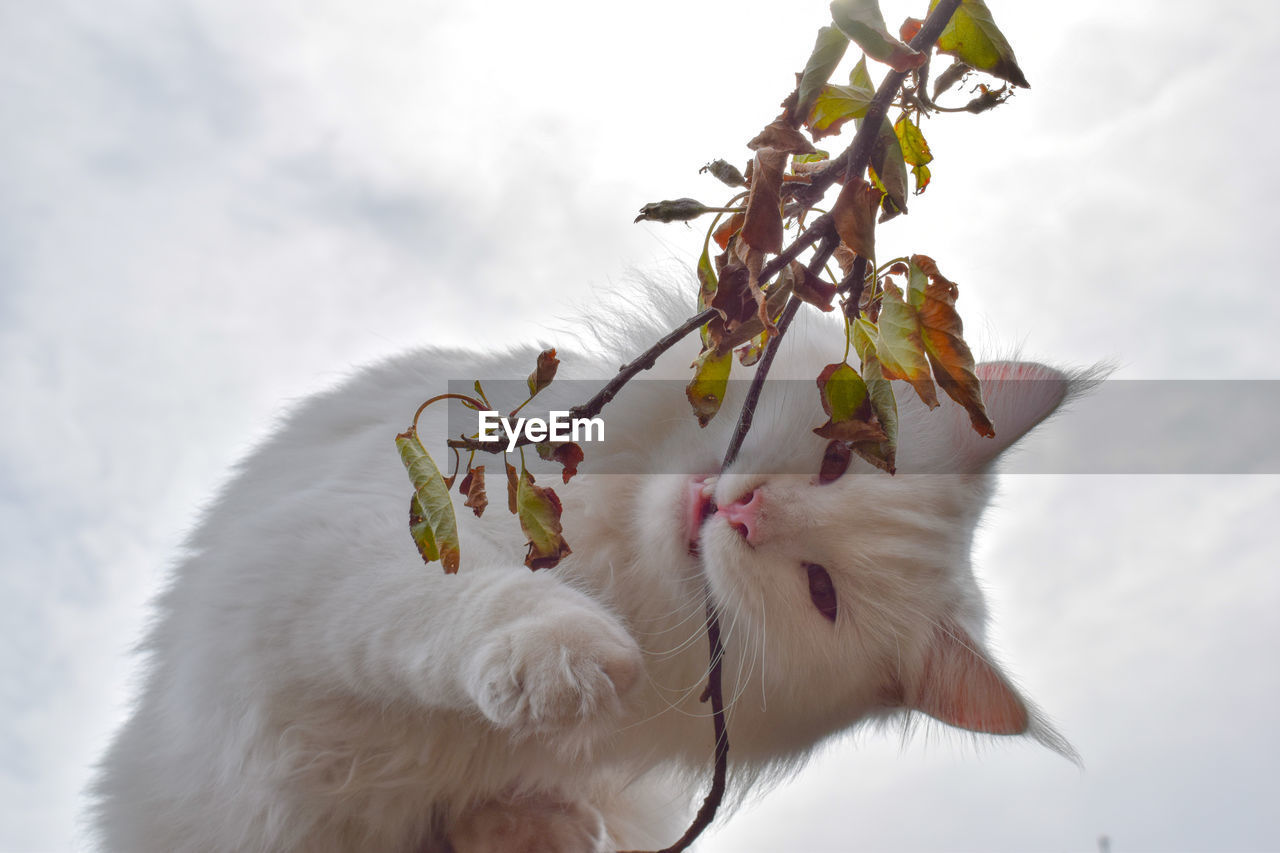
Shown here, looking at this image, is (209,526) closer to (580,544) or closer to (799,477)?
(580,544)

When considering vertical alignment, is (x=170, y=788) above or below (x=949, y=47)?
below

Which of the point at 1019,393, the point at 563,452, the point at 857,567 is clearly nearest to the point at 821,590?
the point at 857,567

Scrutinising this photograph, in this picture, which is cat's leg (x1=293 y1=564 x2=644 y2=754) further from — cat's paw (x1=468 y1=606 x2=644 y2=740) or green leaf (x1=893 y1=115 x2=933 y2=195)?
green leaf (x1=893 y1=115 x2=933 y2=195)

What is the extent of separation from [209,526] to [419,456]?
920 mm

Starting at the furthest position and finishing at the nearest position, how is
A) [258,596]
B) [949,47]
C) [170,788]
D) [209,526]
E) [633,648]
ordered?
[209,526]
[170,788]
[258,596]
[633,648]
[949,47]

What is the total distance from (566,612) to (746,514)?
0.31m

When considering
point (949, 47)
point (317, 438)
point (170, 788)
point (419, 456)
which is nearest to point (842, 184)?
point (949, 47)

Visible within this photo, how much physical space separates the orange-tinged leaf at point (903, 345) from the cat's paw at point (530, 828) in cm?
96

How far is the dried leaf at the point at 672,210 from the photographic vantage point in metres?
0.74

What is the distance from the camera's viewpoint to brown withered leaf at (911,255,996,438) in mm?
668

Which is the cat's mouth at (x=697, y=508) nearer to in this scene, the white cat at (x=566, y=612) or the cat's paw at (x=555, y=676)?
the white cat at (x=566, y=612)

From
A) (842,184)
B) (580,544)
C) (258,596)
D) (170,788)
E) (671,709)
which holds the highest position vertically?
(842,184)

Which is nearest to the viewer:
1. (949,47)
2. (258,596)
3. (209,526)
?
(949,47)

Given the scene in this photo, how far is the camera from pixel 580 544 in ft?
4.43
